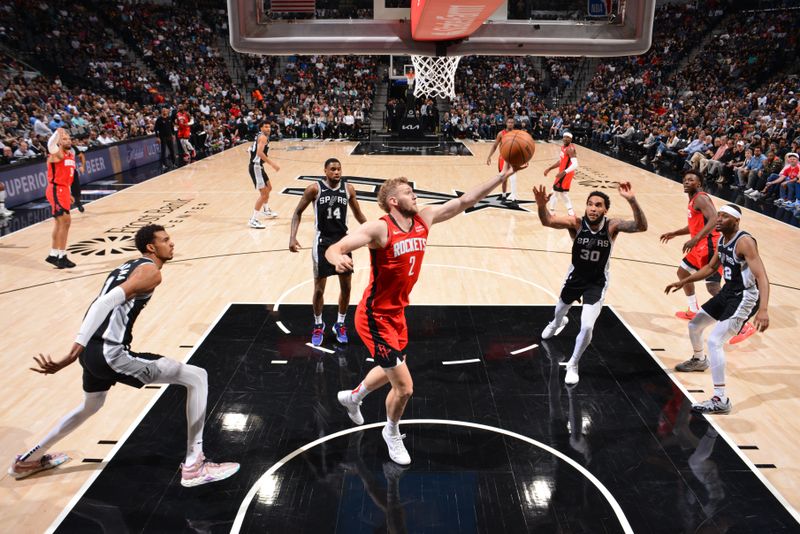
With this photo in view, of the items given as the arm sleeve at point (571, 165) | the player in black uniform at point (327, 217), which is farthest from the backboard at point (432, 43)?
the arm sleeve at point (571, 165)

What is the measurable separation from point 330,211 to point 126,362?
2.58m

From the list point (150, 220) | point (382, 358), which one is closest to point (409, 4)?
point (382, 358)

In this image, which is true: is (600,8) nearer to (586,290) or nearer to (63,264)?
(586,290)

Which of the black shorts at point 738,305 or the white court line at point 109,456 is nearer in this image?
the white court line at point 109,456

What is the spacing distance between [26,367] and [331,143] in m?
19.3

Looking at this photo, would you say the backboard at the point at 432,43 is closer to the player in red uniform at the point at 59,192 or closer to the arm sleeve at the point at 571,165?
the player in red uniform at the point at 59,192

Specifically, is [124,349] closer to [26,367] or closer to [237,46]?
[26,367]

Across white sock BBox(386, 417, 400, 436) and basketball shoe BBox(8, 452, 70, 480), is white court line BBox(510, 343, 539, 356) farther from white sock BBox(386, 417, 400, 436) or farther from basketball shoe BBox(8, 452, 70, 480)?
basketball shoe BBox(8, 452, 70, 480)

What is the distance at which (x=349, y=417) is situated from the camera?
4727 millimetres

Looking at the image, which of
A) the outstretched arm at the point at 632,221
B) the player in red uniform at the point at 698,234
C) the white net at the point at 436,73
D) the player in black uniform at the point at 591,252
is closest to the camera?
the outstretched arm at the point at 632,221

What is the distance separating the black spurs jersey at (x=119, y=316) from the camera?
360 centimetres

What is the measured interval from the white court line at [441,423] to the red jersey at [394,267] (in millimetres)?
1050

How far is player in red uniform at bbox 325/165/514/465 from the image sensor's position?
12.7 feet

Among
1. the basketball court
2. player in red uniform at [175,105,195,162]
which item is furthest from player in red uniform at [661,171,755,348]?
player in red uniform at [175,105,195,162]
